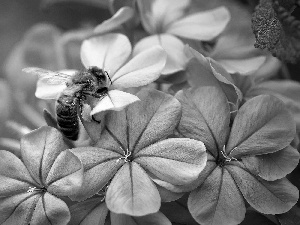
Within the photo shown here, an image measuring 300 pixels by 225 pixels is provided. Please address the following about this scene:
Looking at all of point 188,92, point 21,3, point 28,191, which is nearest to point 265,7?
point 188,92

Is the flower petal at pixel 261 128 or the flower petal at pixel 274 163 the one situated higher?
the flower petal at pixel 261 128

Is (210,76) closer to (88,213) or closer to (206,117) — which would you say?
(206,117)

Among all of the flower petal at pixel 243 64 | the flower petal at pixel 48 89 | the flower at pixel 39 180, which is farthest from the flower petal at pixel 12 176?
the flower petal at pixel 243 64

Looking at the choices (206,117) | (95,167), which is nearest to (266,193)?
(206,117)

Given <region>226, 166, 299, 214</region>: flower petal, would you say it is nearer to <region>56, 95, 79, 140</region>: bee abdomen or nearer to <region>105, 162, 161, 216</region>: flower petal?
<region>105, 162, 161, 216</region>: flower petal

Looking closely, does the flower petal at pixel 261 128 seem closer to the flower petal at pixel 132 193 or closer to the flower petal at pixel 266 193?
the flower petal at pixel 266 193
